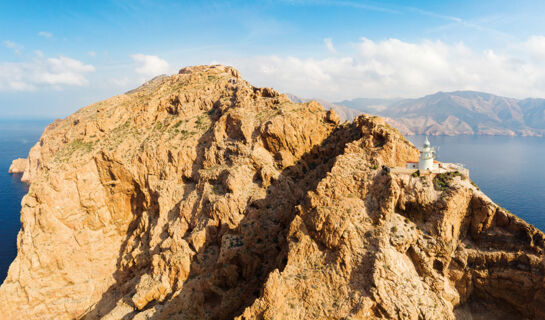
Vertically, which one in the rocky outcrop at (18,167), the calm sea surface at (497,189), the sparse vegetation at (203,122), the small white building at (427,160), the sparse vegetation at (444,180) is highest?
the sparse vegetation at (203,122)

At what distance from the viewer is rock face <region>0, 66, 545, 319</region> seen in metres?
34.5

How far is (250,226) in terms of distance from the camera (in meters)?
46.2

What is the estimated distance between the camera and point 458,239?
3850cm

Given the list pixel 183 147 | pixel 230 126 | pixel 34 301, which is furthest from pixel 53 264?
pixel 230 126

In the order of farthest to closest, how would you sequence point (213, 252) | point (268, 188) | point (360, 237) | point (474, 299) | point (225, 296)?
point (268, 188) < point (213, 252) < point (225, 296) < point (474, 299) < point (360, 237)

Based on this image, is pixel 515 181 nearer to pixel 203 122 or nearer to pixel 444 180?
pixel 444 180

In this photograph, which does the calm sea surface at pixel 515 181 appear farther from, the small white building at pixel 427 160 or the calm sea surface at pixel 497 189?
the small white building at pixel 427 160

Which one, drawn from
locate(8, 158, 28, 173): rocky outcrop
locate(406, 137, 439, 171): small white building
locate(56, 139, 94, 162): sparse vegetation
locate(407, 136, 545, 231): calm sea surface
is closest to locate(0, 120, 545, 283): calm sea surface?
locate(407, 136, 545, 231): calm sea surface

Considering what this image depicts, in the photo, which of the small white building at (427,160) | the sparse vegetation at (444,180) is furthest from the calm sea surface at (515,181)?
the small white building at (427,160)

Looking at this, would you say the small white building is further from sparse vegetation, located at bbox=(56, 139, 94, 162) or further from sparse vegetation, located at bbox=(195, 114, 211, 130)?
sparse vegetation, located at bbox=(56, 139, 94, 162)

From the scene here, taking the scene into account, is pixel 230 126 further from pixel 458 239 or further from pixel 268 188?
pixel 458 239

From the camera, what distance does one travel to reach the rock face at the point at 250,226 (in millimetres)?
34469

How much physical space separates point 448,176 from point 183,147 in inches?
1983


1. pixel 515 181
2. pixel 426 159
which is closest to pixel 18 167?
pixel 426 159
